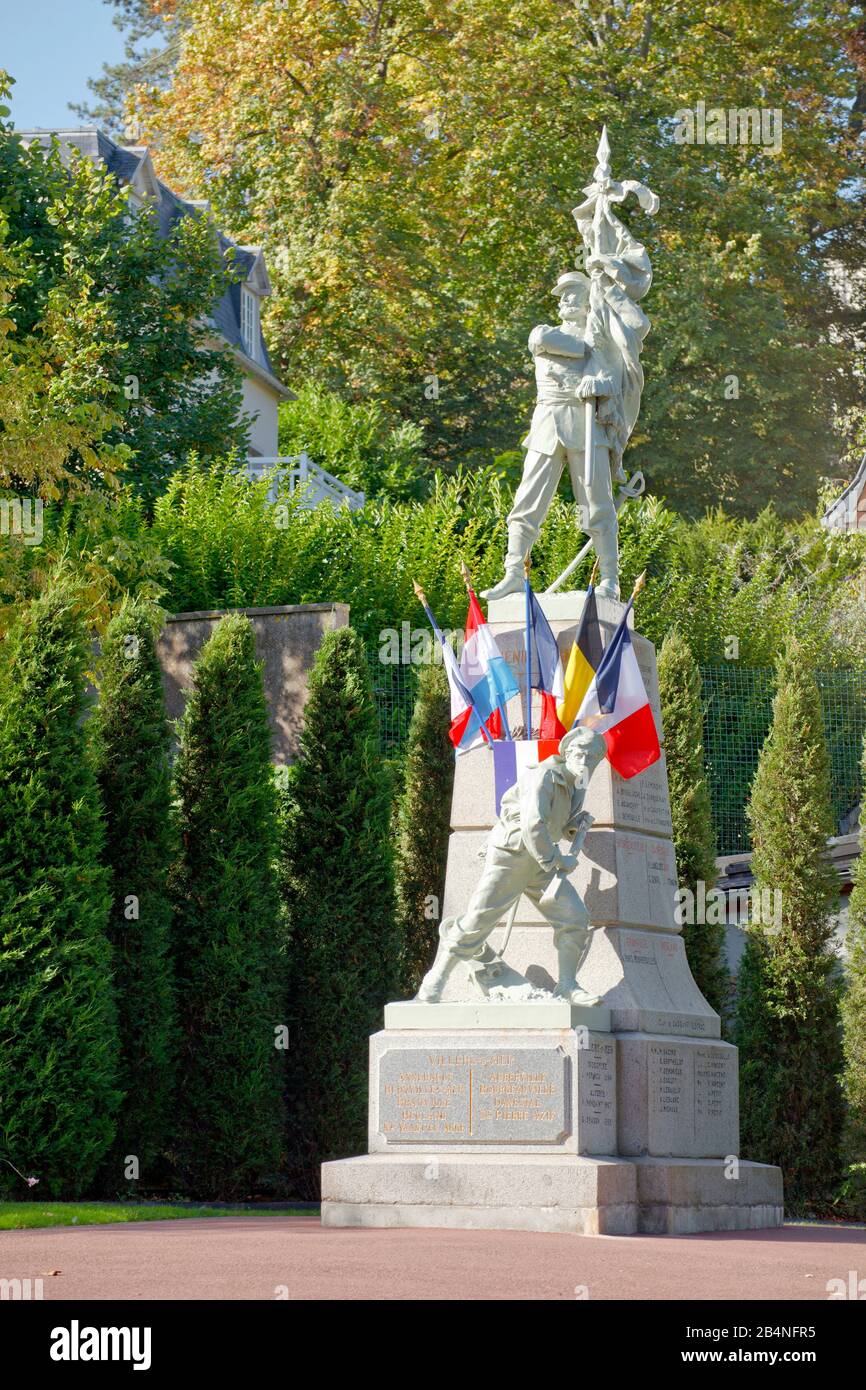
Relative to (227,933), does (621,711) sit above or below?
above

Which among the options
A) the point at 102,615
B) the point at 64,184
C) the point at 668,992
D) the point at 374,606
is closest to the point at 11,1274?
the point at 668,992

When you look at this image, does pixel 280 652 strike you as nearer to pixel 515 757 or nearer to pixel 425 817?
pixel 425 817

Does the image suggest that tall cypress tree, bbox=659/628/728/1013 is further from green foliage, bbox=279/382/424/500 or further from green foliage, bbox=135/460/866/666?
green foliage, bbox=279/382/424/500

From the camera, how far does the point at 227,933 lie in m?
15.2

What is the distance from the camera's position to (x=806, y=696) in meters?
17.2

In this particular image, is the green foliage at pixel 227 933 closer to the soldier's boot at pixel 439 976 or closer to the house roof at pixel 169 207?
the soldier's boot at pixel 439 976

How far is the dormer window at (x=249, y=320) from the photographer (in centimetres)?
3431

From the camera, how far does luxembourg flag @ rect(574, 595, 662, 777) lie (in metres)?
13.1

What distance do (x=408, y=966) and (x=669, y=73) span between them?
21.9 meters

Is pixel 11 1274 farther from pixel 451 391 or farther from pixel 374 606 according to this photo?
pixel 451 391

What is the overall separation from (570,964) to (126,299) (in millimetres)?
15938

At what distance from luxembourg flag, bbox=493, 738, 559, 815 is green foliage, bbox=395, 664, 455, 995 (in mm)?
4039

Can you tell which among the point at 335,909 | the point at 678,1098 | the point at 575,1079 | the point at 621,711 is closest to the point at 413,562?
the point at 335,909

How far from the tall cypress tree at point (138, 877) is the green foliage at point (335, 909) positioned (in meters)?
1.25
